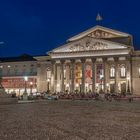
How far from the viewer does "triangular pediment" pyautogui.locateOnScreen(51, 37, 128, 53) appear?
267ft

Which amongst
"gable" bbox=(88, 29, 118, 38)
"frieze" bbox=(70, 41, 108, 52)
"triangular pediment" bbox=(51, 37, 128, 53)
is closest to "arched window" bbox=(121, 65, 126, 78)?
"triangular pediment" bbox=(51, 37, 128, 53)

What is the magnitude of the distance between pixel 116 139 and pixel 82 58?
2881 inches

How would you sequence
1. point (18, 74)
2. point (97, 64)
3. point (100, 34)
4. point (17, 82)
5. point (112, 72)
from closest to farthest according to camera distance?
point (97, 64) < point (112, 72) < point (100, 34) < point (17, 82) < point (18, 74)

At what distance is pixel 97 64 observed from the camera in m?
83.6

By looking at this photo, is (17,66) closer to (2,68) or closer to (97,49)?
(2,68)

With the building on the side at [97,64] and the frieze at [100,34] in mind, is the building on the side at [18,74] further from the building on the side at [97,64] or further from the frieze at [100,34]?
the frieze at [100,34]

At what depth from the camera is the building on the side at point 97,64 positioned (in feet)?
263

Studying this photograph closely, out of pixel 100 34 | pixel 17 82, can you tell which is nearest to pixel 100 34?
pixel 100 34

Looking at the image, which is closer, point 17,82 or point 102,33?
point 102,33

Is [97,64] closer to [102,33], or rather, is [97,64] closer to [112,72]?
[112,72]

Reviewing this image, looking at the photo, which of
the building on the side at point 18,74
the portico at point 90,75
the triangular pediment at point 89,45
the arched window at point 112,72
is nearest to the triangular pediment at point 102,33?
the triangular pediment at point 89,45

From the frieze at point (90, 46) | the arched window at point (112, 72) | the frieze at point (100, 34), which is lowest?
the arched window at point (112, 72)

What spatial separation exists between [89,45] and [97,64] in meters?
5.38

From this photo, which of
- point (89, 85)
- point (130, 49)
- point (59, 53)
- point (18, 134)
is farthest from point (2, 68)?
point (18, 134)
